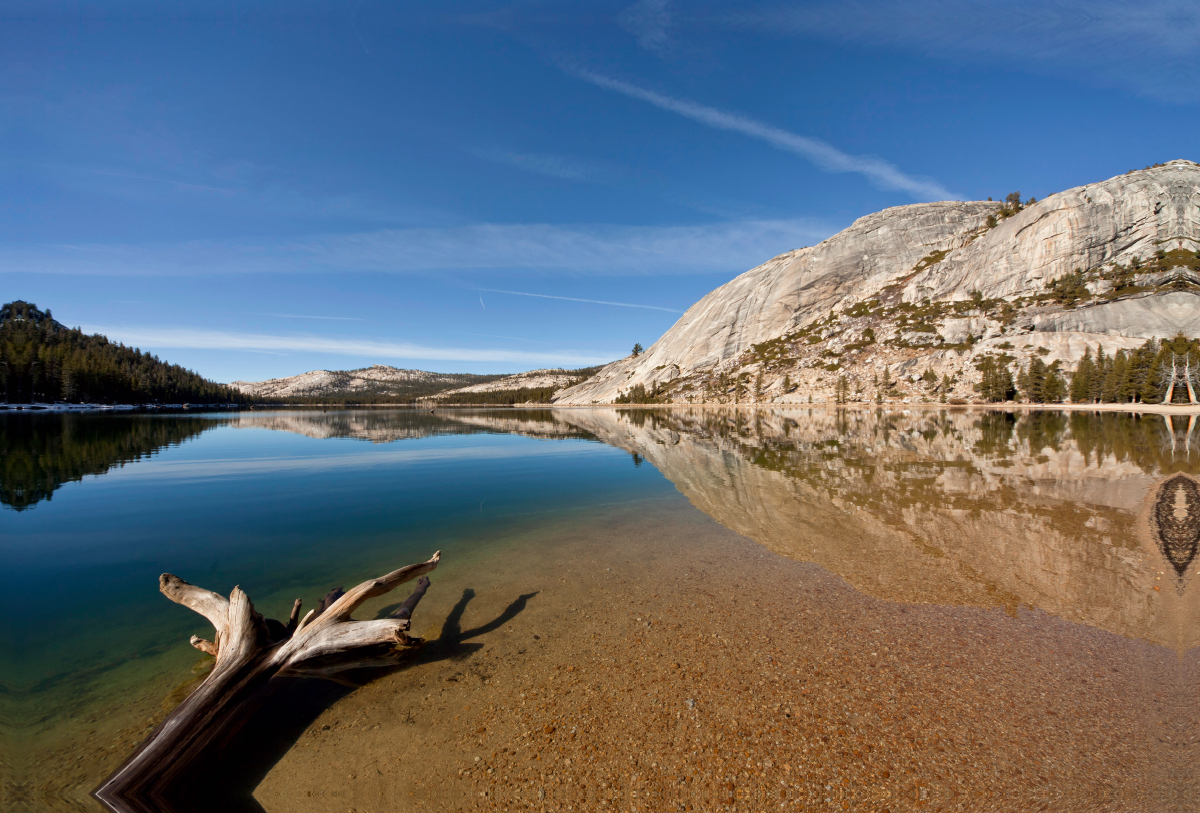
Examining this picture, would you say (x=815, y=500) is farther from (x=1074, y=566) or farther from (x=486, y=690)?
(x=486, y=690)

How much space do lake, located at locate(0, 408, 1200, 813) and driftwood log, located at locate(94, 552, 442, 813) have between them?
0.31m

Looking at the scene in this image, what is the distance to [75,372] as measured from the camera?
4348 inches

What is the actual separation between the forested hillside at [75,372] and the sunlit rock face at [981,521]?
155479 millimetres

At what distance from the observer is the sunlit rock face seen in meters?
8.62

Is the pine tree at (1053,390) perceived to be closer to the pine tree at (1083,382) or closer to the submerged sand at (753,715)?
the pine tree at (1083,382)

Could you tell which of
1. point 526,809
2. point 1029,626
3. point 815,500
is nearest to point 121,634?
point 526,809

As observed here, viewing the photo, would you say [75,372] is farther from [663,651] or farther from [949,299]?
[949,299]

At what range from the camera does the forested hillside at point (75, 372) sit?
Answer: 104875 millimetres

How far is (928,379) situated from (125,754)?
467 feet

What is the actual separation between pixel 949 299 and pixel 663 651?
601 feet

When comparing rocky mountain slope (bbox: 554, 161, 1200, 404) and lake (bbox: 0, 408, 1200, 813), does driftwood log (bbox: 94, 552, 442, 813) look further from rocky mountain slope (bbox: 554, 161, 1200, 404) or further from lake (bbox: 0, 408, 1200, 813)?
rocky mountain slope (bbox: 554, 161, 1200, 404)

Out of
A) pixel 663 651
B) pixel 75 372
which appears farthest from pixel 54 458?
pixel 75 372

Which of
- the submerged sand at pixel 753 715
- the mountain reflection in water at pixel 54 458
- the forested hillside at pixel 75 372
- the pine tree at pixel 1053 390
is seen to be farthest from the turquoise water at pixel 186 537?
the forested hillside at pixel 75 372

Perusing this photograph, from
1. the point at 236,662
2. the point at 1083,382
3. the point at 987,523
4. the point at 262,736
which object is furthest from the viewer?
the point at 1083,382
